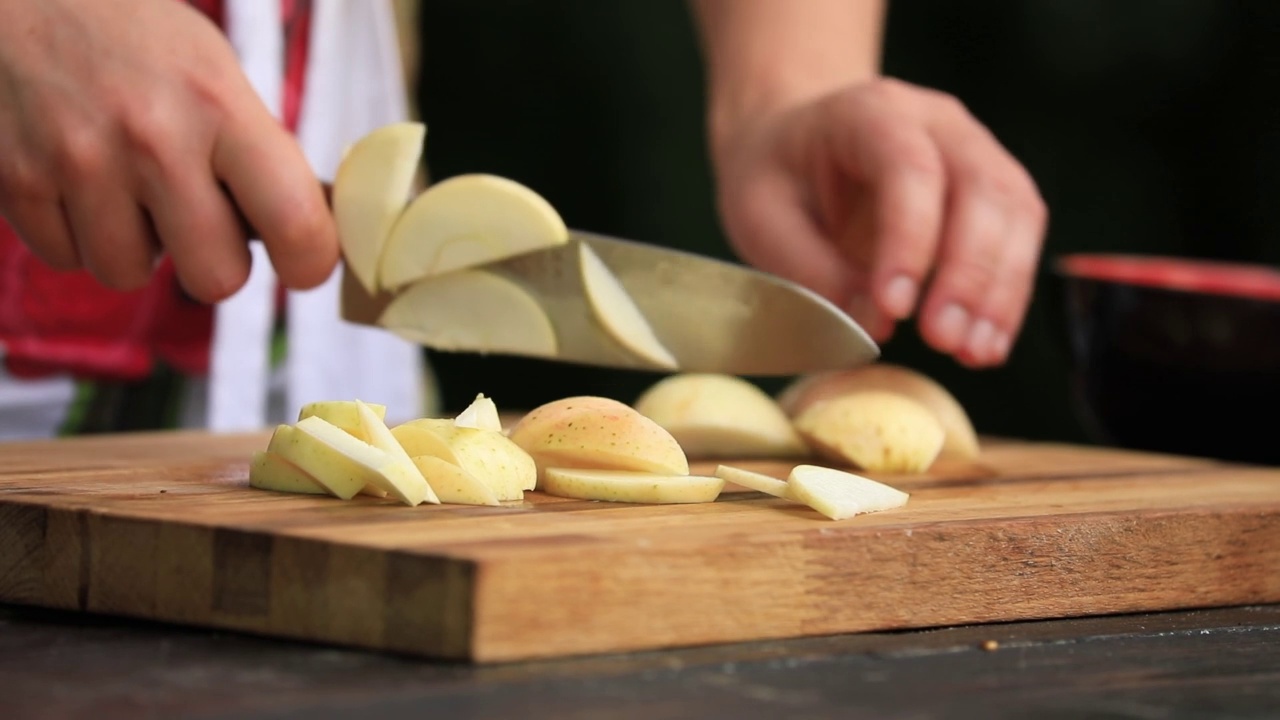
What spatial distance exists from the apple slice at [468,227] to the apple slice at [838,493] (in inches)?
14.3

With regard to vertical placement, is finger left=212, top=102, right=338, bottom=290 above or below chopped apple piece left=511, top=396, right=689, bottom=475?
above

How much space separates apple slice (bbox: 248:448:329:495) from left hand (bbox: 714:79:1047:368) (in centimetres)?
69

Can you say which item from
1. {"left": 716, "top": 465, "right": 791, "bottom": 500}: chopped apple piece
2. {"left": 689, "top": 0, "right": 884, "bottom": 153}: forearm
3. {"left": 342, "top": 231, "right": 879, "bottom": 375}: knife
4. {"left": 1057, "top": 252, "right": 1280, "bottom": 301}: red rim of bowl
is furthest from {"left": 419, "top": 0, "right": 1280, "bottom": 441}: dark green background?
{"left": 716, "top": 465, "right": 791, "bottom": 500}: chopped apple piece

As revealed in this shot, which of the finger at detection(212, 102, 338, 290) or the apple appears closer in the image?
the finger at detection(212, 102, 338, 290)

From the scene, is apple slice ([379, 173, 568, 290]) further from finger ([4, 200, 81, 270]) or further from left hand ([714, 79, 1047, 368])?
left hand ([714, 79, 1047, 368])

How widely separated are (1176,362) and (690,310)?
596 millimetres

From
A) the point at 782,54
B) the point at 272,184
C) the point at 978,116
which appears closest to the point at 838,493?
the point at 272,184

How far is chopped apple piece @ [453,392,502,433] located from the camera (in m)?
1.13

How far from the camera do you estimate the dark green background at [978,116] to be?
3410 millimetres

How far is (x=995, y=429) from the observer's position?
3520 mm

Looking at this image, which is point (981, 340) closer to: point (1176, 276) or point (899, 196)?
point (899, 196)

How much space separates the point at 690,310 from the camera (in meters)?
1.42

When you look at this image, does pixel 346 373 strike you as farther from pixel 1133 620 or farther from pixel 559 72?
pixel 559 72

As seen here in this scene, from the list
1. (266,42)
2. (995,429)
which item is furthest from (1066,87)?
(266,42)
